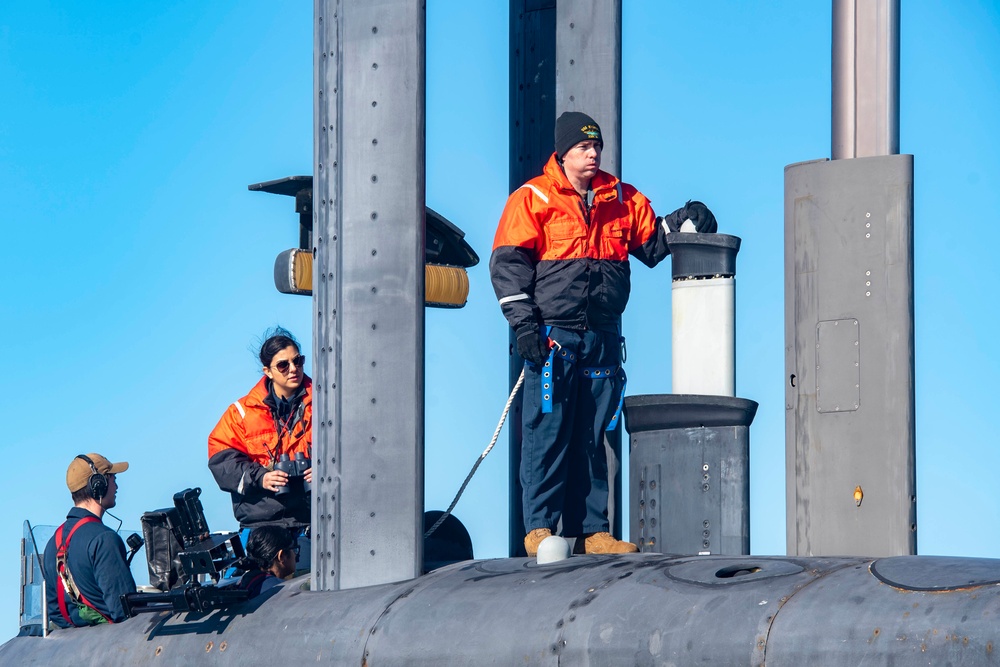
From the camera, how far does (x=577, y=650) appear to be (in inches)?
219

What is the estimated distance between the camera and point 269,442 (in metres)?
8.22

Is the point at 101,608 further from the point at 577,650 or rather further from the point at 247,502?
the point at 577,650

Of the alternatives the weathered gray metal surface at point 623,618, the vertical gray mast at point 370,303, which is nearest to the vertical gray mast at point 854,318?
the weathered gray metal surface at point 623,618

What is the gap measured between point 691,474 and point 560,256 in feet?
4.19

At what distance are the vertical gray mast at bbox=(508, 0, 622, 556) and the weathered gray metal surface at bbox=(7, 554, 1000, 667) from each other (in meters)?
2.46

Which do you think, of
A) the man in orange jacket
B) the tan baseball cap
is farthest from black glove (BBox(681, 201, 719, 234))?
the tan baseball cap

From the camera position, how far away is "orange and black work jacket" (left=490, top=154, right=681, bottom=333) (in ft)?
24.1

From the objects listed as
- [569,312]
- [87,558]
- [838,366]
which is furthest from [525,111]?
[838,366]

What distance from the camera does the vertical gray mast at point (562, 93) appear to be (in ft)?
29.8

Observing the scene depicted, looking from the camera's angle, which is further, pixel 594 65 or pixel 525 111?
pixel 525 111

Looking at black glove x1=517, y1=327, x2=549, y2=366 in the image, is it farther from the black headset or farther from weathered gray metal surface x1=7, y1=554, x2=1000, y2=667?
the black headset

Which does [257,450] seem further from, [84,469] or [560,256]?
[560,256]

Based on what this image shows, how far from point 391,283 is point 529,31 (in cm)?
323

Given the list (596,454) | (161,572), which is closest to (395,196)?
(596,454)
